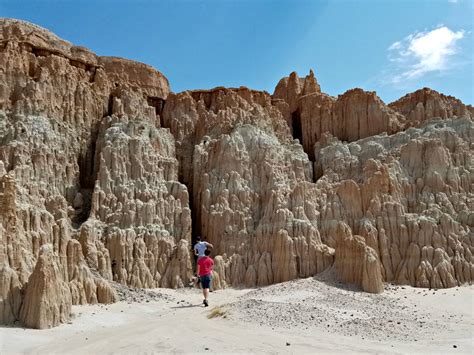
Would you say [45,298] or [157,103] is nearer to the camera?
[45,298]

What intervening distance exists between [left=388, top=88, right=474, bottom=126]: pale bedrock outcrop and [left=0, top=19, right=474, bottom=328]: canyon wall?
13 cm

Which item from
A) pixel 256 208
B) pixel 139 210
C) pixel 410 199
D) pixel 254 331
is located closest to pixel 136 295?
pixel 139 210

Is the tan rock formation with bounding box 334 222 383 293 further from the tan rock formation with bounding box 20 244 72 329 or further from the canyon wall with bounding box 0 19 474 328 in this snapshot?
the tan rock formation with bounding box 20 244 72 329

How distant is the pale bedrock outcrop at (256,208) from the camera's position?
28.8 m

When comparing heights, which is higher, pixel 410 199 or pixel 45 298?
pixel 410 199

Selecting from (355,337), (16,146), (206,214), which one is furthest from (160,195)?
(355,337)

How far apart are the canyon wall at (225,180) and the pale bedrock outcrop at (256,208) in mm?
94

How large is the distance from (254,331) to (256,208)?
2048 centimetres

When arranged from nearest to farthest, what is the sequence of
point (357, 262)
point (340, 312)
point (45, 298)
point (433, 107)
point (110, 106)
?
point (45, 298), point (340, 312), point (357, 262), point (110, 106), point (433, 107)

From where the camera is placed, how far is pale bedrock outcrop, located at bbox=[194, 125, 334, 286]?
28.8 m

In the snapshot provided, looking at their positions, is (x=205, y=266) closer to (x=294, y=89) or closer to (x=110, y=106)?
(x=110, y=106)

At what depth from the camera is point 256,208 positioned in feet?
106

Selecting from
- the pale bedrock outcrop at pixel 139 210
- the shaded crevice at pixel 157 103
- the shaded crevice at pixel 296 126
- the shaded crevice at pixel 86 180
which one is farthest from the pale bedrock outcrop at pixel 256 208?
the shaded crevice at pixel 86 180

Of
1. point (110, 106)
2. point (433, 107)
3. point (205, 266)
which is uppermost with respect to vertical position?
point (110, 106)
